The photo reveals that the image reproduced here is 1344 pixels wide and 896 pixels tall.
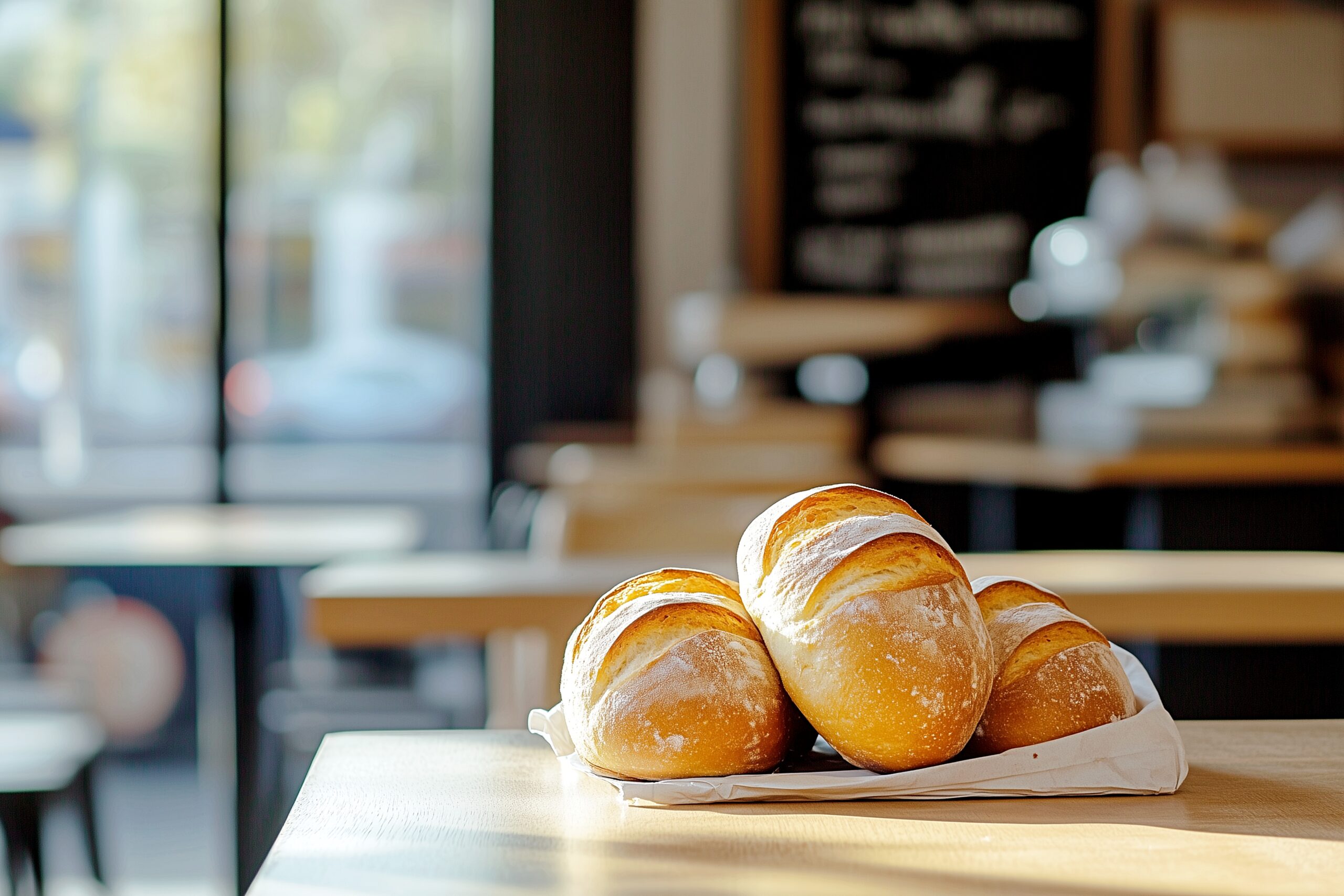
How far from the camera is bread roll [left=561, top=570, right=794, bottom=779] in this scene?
667 mm

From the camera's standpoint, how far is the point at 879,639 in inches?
25.4

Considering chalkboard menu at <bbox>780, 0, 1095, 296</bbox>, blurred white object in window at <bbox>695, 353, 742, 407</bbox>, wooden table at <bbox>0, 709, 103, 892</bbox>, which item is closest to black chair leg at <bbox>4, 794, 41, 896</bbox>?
wooden table at <bbox>0, 709, 103, 892</bbox>

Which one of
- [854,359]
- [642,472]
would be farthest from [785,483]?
[854,359]

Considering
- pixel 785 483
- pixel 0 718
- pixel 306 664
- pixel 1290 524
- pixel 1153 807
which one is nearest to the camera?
pixel 1153 807

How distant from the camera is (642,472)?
2.72 meters

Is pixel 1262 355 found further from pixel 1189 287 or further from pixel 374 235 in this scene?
pixel 374 235

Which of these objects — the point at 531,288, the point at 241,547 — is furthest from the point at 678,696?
the point at 531,288

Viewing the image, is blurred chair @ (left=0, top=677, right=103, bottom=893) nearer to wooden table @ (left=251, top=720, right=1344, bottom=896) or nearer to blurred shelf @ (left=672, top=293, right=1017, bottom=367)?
blurred shelf @ (left=672, top=293, right=1017, bottom=367)

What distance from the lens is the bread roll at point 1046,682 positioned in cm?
69

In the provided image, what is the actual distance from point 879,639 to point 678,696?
10 centimetres

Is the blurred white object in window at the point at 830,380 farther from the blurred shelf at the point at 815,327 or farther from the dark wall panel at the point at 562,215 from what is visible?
the dark wall panel at the point at 562,215

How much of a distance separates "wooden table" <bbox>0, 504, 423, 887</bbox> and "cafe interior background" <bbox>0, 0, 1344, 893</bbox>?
0.03 metres

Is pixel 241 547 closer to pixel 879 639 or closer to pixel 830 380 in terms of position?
pixel 830 380

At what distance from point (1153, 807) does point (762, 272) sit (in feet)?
9.77
